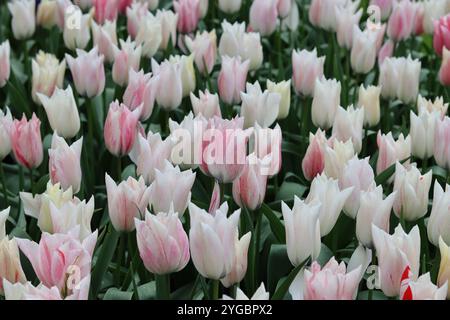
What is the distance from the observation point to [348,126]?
2.58 m

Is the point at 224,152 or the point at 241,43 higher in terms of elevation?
the point at 224,152

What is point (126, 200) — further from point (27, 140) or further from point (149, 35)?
point (149, 35)

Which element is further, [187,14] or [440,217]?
[187,14]

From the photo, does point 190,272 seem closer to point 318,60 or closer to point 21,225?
point 21,225

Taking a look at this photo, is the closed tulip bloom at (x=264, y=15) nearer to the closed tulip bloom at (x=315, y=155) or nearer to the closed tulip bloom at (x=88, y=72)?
the closed tulip bloom at (x=88, y=72)

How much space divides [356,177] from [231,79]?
2.68 ft

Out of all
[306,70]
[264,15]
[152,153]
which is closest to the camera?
[152,153]

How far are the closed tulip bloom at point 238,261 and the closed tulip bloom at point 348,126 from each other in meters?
0.67

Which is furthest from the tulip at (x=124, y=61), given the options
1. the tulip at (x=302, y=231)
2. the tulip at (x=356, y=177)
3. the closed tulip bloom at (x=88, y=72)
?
the tulip at (x=302, y=231)

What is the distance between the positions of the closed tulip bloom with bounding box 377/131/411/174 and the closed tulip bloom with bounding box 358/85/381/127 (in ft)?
1.28

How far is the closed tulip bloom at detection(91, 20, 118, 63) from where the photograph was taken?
3.26m

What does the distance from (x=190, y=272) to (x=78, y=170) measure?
0.38 m

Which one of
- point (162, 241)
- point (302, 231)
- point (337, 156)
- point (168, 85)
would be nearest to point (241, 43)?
point (168, 85)
